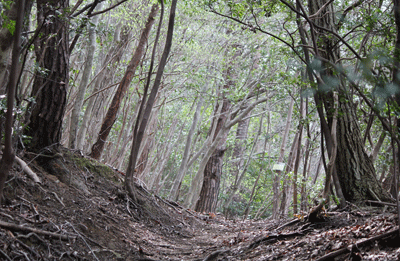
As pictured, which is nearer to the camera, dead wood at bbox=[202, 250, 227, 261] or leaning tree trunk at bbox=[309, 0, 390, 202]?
dead wood at bbox=[202, 250, 227, 261]

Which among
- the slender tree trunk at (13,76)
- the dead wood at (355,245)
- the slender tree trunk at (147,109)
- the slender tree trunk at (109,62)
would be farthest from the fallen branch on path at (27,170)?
the slender tree trunk at (109,62)

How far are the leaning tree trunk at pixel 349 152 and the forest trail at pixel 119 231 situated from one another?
29 cm

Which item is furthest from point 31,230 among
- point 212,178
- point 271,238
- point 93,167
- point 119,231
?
point 212,178

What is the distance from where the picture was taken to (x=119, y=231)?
4562 mm

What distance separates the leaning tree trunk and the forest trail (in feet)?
0.94

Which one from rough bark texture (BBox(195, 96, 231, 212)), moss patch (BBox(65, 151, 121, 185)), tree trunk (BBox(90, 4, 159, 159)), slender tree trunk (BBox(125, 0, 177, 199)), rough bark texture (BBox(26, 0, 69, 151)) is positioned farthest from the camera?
rough bark texture (BBox(195, 96, 231, 212))

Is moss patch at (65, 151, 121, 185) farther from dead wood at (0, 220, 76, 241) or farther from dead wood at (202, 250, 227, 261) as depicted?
dead wood at (202, 250, 227, 261)

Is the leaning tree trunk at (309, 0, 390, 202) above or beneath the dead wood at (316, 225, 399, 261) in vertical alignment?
above

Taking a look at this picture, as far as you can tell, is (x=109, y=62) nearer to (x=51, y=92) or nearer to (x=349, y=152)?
(x=51, y=92)

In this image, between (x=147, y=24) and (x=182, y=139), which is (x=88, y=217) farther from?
(x=182, y=139)

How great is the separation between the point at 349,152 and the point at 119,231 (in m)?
3.17

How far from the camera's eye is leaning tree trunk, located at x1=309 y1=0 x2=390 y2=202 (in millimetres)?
4457

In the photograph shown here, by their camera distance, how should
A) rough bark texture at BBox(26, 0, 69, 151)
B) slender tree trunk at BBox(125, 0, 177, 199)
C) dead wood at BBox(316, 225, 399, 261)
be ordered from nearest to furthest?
dead wood at BBox(316, 225, 399, 261)
rough bark texture at BBox(26, 0, 69, 151)
slender tree trunk at BBox(125, 0, 177, 199)

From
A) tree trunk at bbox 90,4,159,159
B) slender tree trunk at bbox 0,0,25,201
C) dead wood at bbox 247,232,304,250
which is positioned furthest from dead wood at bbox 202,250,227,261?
tree trunk at bbox 90,4,159,159
